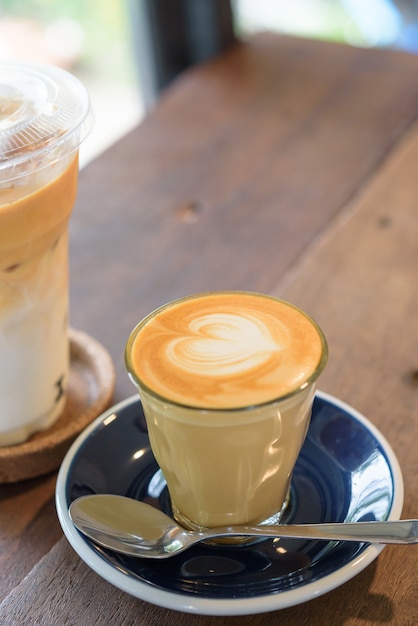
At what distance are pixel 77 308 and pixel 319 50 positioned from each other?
889mm

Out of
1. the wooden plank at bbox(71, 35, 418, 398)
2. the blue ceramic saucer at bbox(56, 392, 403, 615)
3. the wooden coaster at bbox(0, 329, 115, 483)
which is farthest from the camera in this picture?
the wooden plank at bbox(71, 35, 418, 398)

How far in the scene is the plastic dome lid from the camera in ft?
1.84

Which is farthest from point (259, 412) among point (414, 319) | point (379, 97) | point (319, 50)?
point (319, 50)

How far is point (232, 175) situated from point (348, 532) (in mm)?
709

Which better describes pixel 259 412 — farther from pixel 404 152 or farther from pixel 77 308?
pixel 404 152

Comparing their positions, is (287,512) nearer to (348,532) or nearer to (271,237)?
(348,532)

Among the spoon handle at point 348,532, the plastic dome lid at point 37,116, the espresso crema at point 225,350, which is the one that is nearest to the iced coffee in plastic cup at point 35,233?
the plastic dome lid at point 37,116

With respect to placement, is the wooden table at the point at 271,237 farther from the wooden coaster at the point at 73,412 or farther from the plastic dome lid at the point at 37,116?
the plastic dome lid at the point at 37,116

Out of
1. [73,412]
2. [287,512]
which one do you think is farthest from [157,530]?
[73,412]

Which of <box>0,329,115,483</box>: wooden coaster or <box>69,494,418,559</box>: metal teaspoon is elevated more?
<box>69,494,418,559</box>: metal teaspoon

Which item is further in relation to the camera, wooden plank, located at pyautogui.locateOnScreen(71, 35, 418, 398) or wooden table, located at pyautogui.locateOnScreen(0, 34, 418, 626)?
wooden plank, located at pyautogui.locateOnScreen(71, 35, 418, 398)

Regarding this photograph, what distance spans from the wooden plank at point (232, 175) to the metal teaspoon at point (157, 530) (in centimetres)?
20

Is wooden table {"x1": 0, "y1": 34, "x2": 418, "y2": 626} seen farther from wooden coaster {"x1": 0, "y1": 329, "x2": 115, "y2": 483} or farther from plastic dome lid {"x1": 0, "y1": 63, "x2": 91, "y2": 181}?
plastic dome lid {"x1": 0, "y1": 63, "x2": 91, "y2": 181}

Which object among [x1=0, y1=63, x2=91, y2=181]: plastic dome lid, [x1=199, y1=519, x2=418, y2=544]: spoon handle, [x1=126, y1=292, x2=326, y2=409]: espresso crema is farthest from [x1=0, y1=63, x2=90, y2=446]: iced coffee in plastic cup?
[x1=199, y1=519, x2=418, y2=544]: spoon handle
